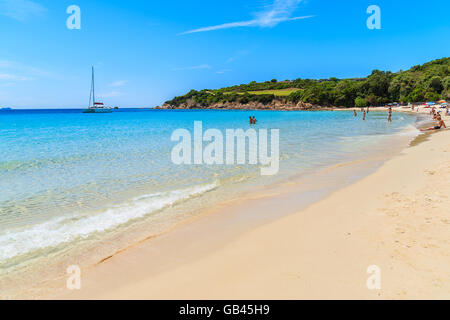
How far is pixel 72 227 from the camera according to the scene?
639cm

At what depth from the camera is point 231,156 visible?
16.0 meters

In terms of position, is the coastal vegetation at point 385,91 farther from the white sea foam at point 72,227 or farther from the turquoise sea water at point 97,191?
the white sea foam at point 72,227

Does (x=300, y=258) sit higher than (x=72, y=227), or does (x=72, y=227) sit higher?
(x=300, y=258)

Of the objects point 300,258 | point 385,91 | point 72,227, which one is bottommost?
point 72,227

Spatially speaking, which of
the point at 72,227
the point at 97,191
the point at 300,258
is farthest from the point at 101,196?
the point at 300,258

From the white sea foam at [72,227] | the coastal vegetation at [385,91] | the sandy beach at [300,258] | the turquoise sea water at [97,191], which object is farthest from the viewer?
the coastal vegetation at [385,91]

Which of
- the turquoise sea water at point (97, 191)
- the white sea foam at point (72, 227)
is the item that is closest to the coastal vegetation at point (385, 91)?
the turquoise sea water at point (97, 191)

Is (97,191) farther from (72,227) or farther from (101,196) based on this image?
(72,227)

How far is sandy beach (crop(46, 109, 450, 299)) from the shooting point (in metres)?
3.58

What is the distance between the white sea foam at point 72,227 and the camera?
18.0 feet

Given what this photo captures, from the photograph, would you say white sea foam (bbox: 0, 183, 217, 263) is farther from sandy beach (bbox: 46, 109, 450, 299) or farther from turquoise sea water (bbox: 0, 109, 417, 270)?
sandy beach (bbox: 46, 109, 450, 299)

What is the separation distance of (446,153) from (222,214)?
1247 cm

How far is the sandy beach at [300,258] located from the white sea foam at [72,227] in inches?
64.0

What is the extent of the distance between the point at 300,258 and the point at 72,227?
5.38m
